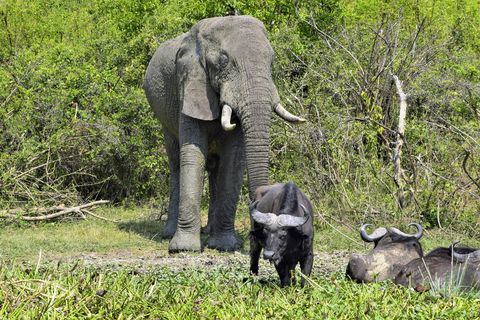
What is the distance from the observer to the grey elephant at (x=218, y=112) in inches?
448

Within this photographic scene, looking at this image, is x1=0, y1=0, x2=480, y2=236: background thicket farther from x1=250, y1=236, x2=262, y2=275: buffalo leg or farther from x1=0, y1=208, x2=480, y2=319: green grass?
x1=0, y1=208, x2=480, y2=319: green grass

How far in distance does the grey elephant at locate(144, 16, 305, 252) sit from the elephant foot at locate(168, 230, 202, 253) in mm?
13

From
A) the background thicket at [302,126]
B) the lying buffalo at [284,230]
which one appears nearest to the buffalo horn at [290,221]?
the lying buffalo at [284,230]

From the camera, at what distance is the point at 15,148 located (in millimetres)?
16281

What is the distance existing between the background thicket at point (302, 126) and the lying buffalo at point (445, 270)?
3995mm

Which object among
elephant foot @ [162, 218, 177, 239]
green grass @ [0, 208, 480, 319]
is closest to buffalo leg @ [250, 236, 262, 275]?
green grass @ [0, 208, 480, 319]

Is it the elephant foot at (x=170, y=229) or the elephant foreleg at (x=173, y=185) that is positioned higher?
the elephant foreleg at (x=173, y=185)

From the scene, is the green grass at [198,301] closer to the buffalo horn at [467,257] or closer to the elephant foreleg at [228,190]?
the buffalo horn at [467,257]

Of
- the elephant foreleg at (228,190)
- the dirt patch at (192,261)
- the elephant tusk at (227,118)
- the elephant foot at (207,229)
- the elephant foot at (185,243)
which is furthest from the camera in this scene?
the elephant foot at (207,229)

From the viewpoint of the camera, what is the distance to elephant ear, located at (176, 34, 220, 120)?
12.2m

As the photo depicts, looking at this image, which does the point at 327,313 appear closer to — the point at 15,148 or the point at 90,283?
the point at 90,283

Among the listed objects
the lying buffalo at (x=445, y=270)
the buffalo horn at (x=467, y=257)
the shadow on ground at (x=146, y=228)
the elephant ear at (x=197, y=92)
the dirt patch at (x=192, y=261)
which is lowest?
the dirt patch at (x=192, y=261)

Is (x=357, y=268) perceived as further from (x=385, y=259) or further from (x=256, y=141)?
(x=256, y=141)

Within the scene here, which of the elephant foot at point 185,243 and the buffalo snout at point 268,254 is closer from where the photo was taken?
the buffalo snout at point 268,254
